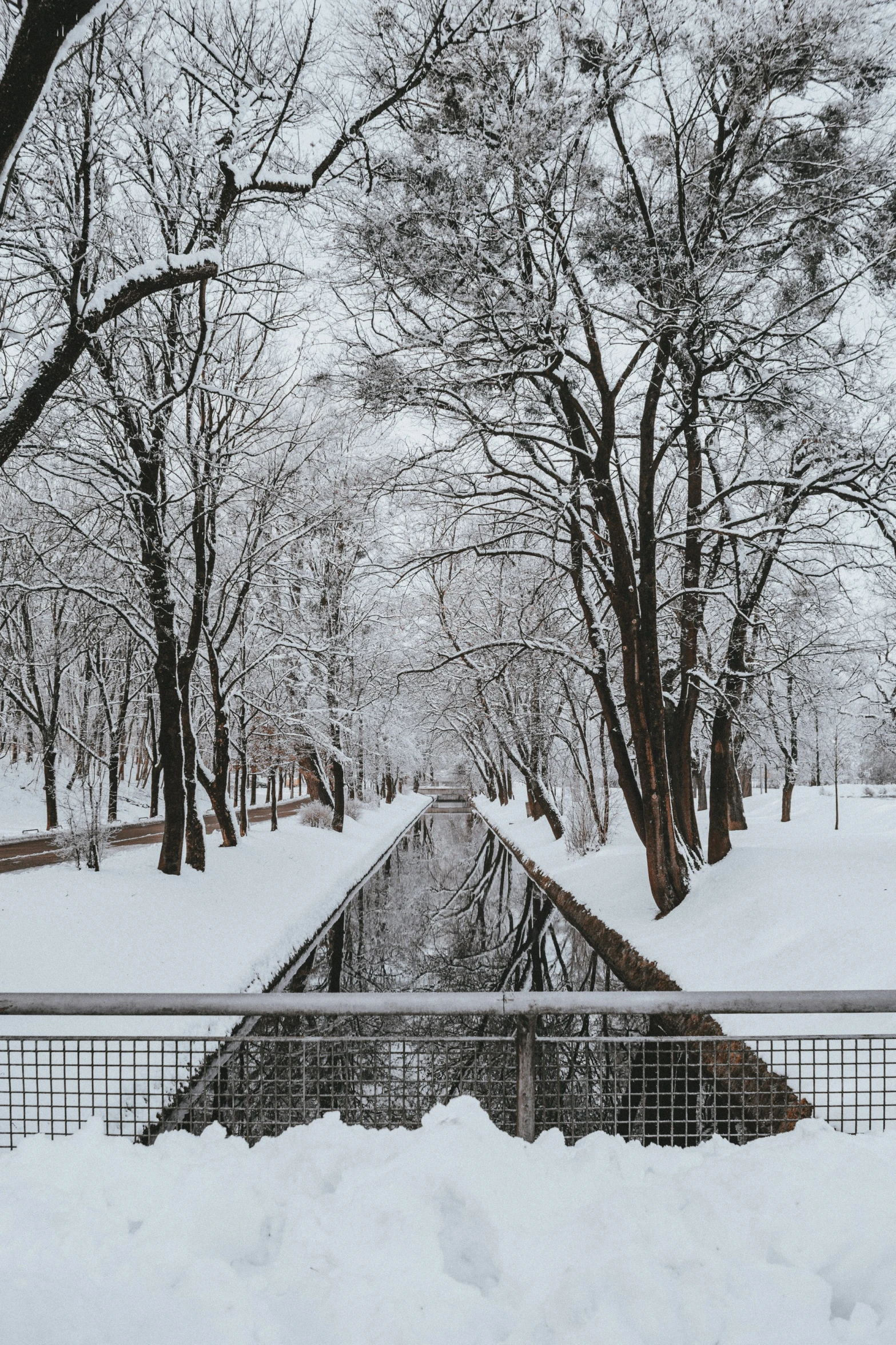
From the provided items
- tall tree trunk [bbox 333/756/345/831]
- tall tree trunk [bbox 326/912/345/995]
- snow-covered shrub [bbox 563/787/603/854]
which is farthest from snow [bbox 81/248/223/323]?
tall tree trunk [bbox 333/756/345/831]

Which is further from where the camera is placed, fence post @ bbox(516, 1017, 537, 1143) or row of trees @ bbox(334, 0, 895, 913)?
row of trees @ bbox(334, 0, 895, 913)

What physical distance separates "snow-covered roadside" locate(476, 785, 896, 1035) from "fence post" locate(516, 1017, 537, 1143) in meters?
2.61

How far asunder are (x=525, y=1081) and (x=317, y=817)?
2624 cm

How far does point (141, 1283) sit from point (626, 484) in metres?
12.4

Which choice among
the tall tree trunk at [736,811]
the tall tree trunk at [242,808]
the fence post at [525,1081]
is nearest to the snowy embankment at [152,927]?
the fence post at [525,1081]

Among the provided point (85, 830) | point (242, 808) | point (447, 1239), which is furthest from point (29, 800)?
point (447, 1239)

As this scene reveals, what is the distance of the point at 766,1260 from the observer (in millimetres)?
2582

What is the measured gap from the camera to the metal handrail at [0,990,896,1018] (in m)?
3.10

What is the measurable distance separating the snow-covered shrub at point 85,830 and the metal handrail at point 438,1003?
11.4 metres

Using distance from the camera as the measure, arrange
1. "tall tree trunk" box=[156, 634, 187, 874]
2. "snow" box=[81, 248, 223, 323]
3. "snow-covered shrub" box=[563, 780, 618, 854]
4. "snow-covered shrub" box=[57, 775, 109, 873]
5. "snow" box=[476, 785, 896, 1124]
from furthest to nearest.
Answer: "snow-covered shrub" box=[563, 780, 618, 854], "tall tree trunk" box=[156, 634, 187, 874], "snow-covered shrub" box=[57, 775, 109, 873], "snow" box=[476, 785, 896, 1124], "snow" box=[81, 248, 223, 323]

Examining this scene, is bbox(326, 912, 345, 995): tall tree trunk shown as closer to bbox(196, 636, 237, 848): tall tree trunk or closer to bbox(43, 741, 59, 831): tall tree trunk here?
bbox(196, 636, 237, 848): tall tree trunk

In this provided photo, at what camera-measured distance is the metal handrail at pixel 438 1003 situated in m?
3.10

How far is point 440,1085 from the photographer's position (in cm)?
520

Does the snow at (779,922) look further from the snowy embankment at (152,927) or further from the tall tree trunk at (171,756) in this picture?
the tall tree trunk at (171,756)
